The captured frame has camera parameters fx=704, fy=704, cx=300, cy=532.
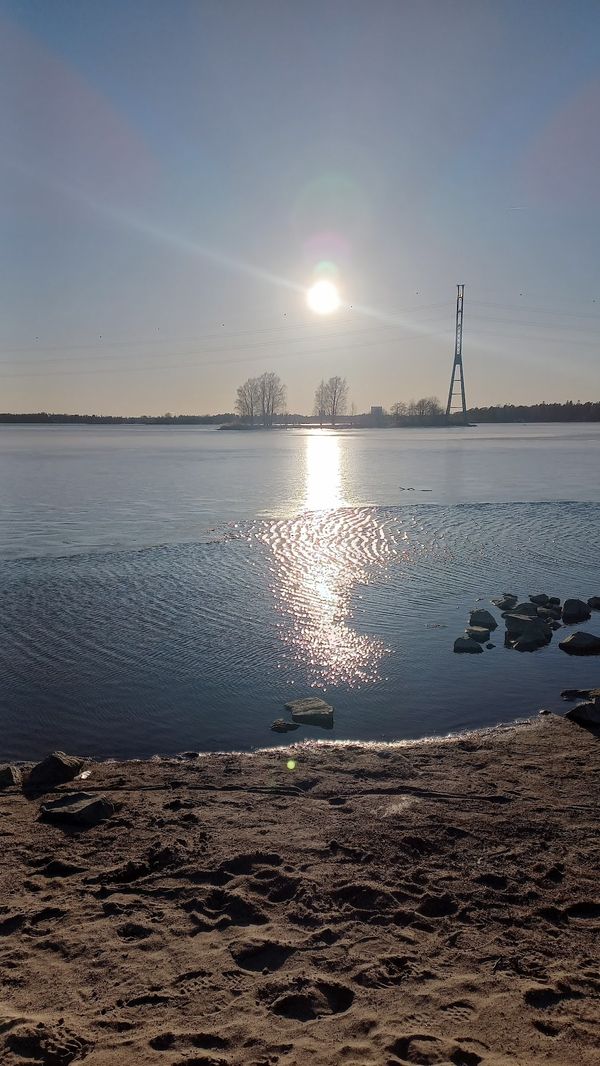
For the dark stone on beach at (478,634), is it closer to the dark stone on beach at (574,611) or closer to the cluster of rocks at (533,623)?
the cluster of rocks at (533,623)

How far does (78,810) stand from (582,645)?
23.2 ft

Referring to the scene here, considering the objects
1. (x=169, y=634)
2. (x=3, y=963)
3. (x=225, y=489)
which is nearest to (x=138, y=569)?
(x=169, y=634)

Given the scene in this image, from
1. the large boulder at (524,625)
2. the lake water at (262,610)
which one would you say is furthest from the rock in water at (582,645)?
the large boulder at (524,625)

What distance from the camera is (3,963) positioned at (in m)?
3.70

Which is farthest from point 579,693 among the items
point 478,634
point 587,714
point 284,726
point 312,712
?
point 284,726

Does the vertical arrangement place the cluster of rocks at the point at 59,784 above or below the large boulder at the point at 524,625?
below

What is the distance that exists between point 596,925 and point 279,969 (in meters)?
1.83

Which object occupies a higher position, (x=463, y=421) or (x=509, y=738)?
(x=463, y=421)

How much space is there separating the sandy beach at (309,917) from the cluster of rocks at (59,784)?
10 centimetres

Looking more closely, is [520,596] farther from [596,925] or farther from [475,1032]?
[475,1032]

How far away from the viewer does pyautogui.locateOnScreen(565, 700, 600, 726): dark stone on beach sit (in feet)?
23.4

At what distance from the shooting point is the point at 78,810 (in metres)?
5.28

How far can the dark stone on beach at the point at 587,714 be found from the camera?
23.4 ft

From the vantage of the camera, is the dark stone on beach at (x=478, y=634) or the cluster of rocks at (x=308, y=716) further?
the dark stone on beach at (x=478, y=634)
